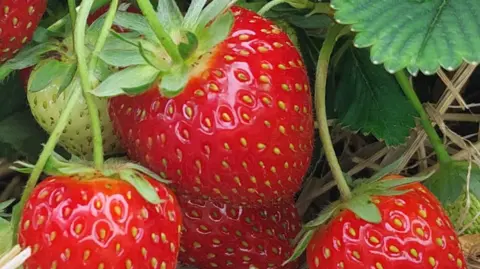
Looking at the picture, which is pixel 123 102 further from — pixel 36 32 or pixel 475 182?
pixel 475 182

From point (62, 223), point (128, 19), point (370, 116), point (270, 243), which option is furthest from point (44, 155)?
point (370, 116)

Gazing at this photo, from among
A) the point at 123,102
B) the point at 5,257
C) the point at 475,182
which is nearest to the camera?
the point at 5,257

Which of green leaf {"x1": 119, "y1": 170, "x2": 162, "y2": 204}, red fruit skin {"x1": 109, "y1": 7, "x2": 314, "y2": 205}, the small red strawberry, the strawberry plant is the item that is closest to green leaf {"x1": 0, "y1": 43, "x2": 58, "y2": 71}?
the strawberry plant

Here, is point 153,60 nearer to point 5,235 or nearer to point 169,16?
point 169,16

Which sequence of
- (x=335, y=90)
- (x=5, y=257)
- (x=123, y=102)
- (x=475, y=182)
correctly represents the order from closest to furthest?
(x=5, y=257)
(x=123, y=102)
(x=475, y=182)
(x=335, y=90)

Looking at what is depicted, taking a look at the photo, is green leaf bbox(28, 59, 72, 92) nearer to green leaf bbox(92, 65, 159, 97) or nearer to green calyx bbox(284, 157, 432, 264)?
green leaf bbox(92, 65, 159, 97)

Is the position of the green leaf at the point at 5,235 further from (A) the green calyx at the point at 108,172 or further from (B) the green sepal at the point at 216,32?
(B) the green sepal at the point at 216,32
